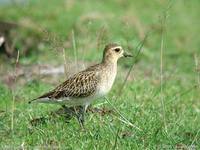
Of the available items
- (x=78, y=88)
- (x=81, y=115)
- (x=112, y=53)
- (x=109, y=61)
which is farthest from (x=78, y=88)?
(x=112, y=53)

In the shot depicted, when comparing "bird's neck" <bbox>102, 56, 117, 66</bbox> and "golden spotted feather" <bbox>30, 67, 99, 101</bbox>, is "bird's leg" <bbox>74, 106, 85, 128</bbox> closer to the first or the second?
"golden spotted feather" <bbox>30, 67, 99, 101</bbox>

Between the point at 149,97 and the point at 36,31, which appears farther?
the point at 36,31

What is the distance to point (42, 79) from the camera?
1123 centimetres

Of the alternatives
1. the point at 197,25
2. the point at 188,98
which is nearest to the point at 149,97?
the point at 188,98

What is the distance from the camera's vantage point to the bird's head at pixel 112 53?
873 centimetres

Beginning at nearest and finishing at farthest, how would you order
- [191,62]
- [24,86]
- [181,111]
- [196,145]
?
[196,145], [181,111], [24,86], [191,62]

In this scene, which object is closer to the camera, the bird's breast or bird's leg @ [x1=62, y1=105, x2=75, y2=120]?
the bird's breast

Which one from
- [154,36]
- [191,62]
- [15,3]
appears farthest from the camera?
[15,3]

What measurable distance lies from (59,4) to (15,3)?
0.99 metres

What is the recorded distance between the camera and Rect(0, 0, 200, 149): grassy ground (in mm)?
7707

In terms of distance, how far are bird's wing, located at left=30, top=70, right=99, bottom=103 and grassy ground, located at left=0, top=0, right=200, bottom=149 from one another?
0.91 feet

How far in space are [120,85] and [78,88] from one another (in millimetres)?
2536

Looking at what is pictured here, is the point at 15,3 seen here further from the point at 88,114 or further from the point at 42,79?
the point at 88,114

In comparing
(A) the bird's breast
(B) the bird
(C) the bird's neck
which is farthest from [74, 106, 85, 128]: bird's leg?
(C) the bird's neck
